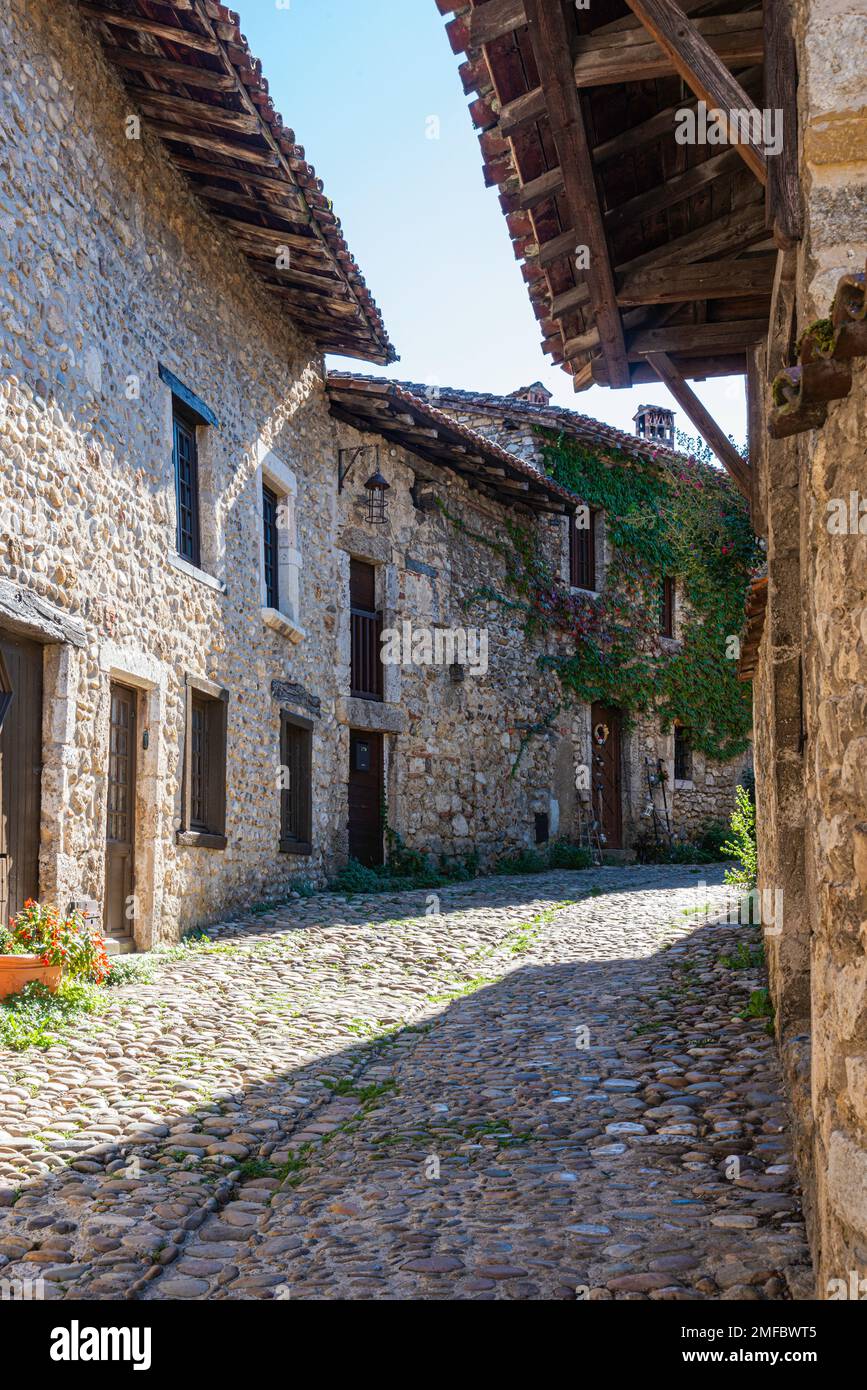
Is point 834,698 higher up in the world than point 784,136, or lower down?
lower down

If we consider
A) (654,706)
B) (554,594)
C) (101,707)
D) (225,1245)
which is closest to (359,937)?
(101,707)

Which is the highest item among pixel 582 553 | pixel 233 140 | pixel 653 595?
pixel 233 140

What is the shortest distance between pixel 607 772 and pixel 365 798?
5667 mm

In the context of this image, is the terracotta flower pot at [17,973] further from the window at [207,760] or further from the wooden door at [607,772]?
the wooden door at [607,772]

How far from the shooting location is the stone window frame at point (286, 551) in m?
12.0

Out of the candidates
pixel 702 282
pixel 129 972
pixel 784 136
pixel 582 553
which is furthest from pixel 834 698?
pixel 582 553

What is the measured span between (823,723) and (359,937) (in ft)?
24.5

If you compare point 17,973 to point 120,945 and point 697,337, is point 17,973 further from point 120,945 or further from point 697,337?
point 697,337

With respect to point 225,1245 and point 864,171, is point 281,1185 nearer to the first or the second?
point 225,1245

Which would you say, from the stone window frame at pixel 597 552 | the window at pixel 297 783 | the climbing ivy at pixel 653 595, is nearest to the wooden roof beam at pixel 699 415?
the window at pixel 297 783

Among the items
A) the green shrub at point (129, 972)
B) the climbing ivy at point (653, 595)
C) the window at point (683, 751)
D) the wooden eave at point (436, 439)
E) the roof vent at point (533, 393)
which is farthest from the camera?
the roof vent at point (533, 393)

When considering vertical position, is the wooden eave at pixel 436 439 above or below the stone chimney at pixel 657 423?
below

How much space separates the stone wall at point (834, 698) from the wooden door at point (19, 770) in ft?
15.5

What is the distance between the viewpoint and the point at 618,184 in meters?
5.49
